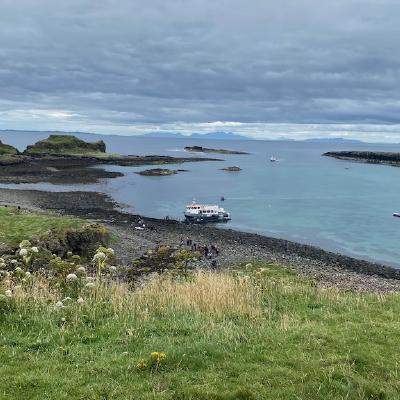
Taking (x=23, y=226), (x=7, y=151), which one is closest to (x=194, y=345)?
(x=23, y=226)

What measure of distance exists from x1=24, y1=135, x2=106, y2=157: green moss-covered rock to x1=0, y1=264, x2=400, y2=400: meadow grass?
148458 millimetres

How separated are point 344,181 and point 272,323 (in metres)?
131

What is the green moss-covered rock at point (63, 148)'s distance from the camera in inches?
6156

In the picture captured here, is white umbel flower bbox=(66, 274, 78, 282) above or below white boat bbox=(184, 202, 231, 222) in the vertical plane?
above

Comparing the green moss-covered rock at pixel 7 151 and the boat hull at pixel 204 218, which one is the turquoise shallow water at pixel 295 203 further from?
the green moss-covered rock at pixel 7 151

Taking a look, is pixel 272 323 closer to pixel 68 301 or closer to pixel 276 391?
pixel 276 391

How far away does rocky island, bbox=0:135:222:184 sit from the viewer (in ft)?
354

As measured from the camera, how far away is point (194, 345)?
358 inches

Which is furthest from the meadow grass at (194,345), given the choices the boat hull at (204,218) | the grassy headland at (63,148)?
the grassy headland at (63,148)

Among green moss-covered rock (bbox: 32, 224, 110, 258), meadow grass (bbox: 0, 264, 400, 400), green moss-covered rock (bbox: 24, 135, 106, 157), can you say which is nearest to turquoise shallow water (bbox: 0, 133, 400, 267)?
green moss-covered rock (bbox: 32, 224, 110, 258)

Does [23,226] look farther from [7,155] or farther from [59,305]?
[7,155]

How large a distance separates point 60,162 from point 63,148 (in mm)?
28830

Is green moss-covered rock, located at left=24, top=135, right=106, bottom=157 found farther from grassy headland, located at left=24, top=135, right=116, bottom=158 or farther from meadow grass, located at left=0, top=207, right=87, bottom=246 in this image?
meadow grass, located at left=0, top=207, right=87, bottom=246

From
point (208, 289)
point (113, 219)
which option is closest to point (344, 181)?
point (113, 219)
